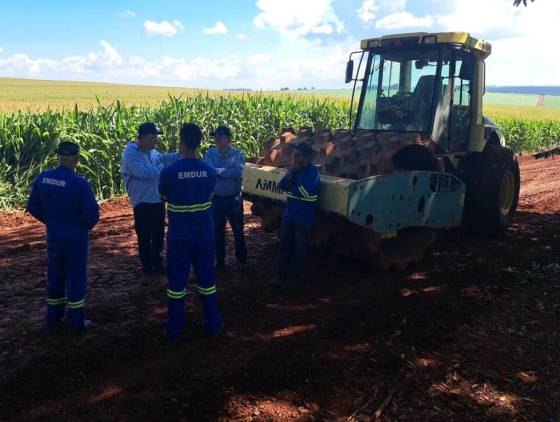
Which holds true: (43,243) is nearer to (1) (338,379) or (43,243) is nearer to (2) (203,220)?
(2) (203,220)

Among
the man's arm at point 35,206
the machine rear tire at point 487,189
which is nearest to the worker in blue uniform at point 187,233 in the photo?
the man's arm at point 35,206

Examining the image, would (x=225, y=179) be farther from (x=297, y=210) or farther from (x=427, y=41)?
(x=427, y=41)

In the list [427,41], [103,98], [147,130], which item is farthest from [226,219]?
[103,98]

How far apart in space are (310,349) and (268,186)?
2.56 metres

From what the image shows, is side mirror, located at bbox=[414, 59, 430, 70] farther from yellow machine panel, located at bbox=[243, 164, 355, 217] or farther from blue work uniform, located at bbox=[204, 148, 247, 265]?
blue work uniform, located at bbox=[204, 148, 247, 265]

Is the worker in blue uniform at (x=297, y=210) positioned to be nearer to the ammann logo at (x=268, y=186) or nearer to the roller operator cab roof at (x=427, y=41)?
the ammann logo at (x=268, y=186)

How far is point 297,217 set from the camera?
18.6ft

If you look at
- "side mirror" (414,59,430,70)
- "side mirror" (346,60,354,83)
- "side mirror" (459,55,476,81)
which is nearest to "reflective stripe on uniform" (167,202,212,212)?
"side mirror" (346,60,354,83)

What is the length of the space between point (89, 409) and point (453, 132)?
230 inches

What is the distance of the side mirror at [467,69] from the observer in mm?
6875

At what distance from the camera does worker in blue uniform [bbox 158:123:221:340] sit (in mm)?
4480

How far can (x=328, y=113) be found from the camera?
57.3ft

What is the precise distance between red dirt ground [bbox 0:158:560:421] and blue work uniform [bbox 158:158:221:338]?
0.26 metres

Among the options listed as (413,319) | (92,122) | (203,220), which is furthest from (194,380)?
(92,122)
